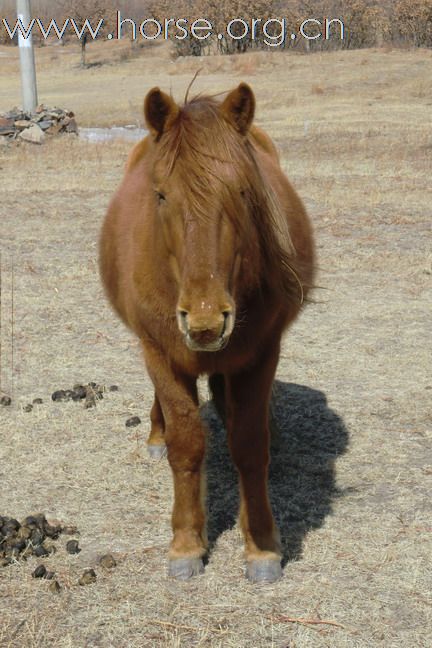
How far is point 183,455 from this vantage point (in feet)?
11.6

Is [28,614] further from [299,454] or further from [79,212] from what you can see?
[79,212]

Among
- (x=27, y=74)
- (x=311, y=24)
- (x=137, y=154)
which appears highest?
(x=137, y=154)

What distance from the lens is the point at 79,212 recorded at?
11.5 m

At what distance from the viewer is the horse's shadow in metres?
4.04

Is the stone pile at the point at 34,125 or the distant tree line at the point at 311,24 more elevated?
the stone pile at the point at 34,125

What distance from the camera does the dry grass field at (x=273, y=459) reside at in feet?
10.7

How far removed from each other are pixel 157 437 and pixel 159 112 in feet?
7.98

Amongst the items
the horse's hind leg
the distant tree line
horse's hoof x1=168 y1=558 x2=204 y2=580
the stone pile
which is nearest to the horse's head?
horse's hoof x1=168 y1=558 x2=204 y2=580

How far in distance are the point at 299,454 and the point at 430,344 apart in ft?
7.04

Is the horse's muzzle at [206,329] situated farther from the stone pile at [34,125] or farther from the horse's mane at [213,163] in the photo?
the stone pile at [34,125]

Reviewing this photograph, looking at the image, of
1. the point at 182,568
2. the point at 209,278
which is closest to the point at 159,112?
the point at 209,278

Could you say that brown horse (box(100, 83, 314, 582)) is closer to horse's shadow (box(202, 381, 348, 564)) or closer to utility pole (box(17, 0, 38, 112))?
horse's shadow (box(202, 381, 348, 564))

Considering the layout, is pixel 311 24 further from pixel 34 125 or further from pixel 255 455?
pixel 255 455

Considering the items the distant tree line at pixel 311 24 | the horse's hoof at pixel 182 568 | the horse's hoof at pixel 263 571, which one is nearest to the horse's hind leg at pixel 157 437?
the horse's hoof at pixel 182 568
